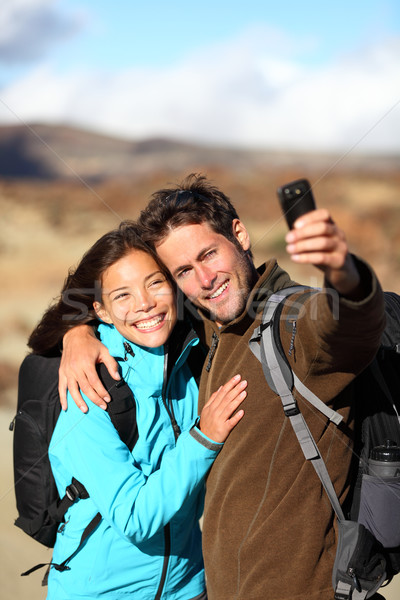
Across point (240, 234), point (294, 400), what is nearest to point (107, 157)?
point (240, 234)

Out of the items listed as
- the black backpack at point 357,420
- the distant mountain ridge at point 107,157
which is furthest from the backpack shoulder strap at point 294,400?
the distant mountain ridge at point 107,157

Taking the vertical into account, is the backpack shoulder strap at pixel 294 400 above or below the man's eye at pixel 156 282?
below

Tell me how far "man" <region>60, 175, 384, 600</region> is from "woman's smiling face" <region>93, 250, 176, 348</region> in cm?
13

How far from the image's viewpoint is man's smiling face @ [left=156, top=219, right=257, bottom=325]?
8.69 feet

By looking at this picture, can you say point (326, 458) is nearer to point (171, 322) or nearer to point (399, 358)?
point (399, 358)

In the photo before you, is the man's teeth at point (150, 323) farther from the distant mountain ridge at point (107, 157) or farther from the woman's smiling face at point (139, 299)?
the distant mountain ridge at point (107, 157)

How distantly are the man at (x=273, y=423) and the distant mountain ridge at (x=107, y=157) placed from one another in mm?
27056

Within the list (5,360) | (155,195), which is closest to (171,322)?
(155,195)

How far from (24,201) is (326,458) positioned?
21534 mm

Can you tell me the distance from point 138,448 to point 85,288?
78 centimetres

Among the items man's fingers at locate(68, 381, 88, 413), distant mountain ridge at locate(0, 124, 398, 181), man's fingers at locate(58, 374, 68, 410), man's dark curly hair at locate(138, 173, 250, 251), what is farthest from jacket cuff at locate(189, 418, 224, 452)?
distant mountain ridge at locate(0, 124, 398, 181)

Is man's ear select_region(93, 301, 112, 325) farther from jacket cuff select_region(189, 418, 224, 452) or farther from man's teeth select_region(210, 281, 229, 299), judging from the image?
jacket cuff select_region(189, 418, 224, 452)

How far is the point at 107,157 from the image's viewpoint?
34875mm

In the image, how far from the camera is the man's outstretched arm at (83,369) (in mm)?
2361
